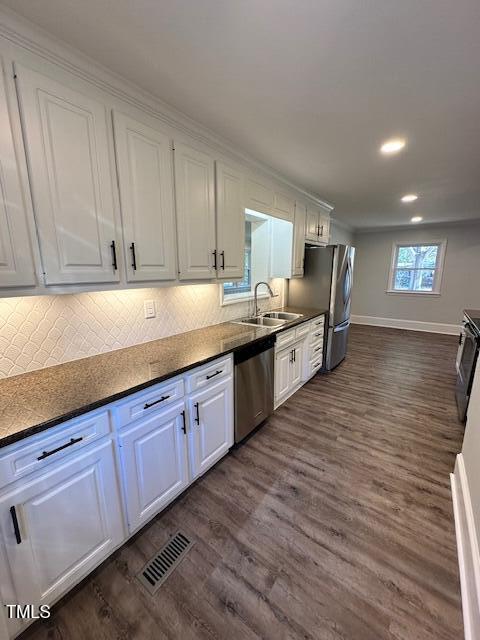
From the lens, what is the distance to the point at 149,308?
1.99m

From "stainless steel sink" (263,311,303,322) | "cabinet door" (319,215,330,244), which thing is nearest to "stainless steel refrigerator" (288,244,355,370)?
"cabinet door" (319,215,330,244)

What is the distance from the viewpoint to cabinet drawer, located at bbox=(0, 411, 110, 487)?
0.93 m

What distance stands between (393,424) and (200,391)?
211cm

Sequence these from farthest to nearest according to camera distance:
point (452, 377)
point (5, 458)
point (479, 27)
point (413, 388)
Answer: point (452, 377) → point (413, 388) → point (479, 27) → point (5, 458)

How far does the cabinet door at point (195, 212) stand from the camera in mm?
1794

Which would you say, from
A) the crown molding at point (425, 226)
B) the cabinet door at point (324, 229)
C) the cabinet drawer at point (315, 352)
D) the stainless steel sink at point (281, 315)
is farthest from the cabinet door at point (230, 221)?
the crown molding at point (425, 226)

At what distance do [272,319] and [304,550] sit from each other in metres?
2.10

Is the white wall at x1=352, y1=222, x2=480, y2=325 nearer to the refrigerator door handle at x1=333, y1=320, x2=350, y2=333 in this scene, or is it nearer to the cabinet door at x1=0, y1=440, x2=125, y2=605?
the refrigerator door handle at x1=333, y1=320, x2=350, y2=333

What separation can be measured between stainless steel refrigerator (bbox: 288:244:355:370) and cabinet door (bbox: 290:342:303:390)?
2.72 feet

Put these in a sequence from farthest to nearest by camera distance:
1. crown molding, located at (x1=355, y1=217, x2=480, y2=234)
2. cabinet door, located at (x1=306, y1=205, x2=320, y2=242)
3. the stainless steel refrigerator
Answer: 1. crown molding, located at (x1=355, y1=217, x2=480, y2=234)
2. cabinet door, located at (x1=306, y1=205, x2=320, y2=242)
3. the stainless steel refrigerator

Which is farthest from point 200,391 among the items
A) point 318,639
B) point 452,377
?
point 452,377

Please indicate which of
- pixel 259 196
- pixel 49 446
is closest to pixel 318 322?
pixel 259 196

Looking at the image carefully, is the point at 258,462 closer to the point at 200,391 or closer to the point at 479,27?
the point at 200,391

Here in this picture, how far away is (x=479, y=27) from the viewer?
1076 mm
